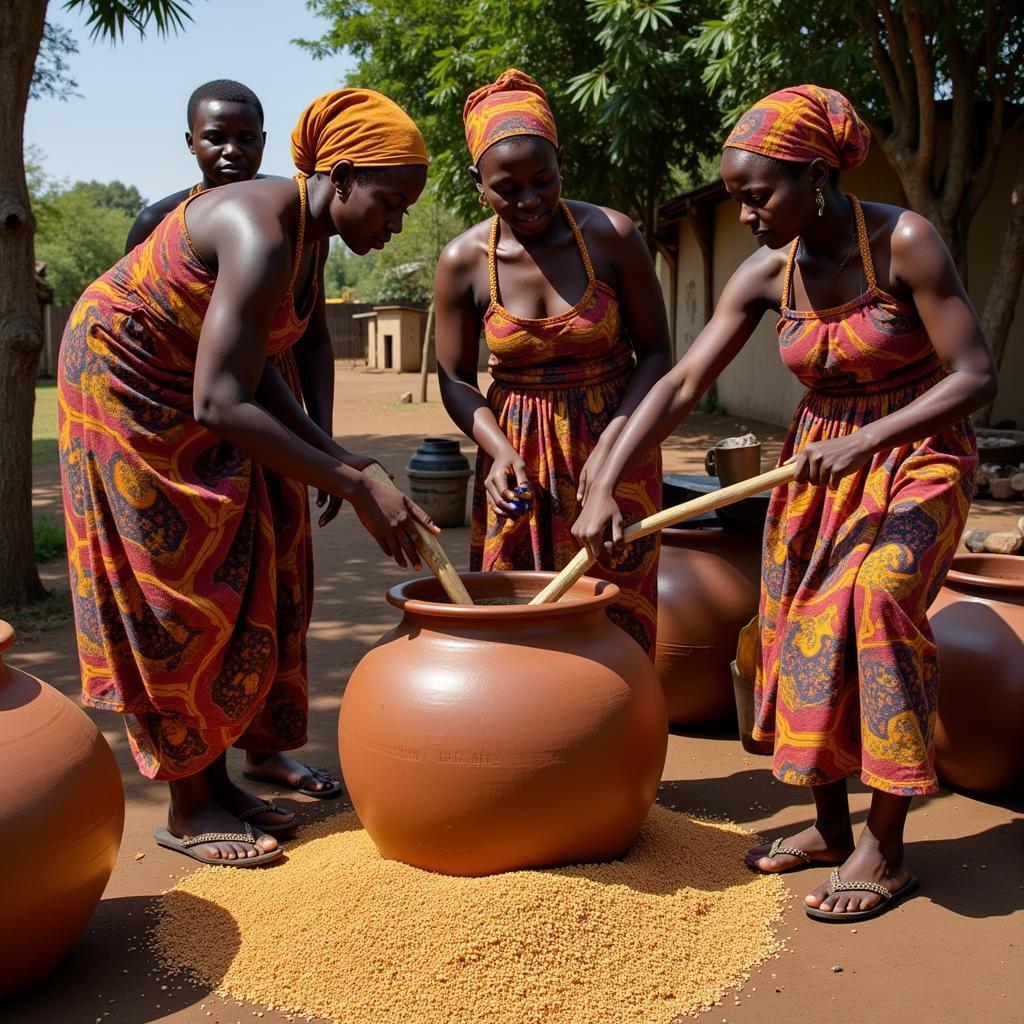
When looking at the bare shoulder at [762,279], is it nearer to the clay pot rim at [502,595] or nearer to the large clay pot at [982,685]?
the clay pot rim at [502,595]

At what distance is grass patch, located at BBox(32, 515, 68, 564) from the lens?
733cm

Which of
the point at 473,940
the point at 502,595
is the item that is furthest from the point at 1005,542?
the point at 473,940

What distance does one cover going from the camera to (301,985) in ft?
7.89

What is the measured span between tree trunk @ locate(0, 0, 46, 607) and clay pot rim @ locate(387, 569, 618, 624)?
3.60 meters

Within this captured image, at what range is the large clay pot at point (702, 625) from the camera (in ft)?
13.3

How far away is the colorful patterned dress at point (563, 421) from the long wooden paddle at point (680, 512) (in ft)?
1.03

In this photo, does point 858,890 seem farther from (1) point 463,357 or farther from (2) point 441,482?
(2) point 441,482

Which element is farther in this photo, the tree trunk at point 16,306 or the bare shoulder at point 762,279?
the tree trunk at point 16,306

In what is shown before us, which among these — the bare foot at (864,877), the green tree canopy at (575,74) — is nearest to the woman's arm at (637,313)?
the bare foot at (864,877)

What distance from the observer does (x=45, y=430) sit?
15.5 metres

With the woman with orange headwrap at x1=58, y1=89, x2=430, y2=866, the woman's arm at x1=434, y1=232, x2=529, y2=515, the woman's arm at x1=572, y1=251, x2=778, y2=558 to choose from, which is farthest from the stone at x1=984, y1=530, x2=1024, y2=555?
the woman with orange headwrap at x1=58, y1=89, x2=430, y2=866

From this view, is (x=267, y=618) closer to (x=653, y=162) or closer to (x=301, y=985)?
(x=301, y=985)

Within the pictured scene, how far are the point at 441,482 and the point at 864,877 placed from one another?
5.59m

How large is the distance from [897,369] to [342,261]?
103682 mm
